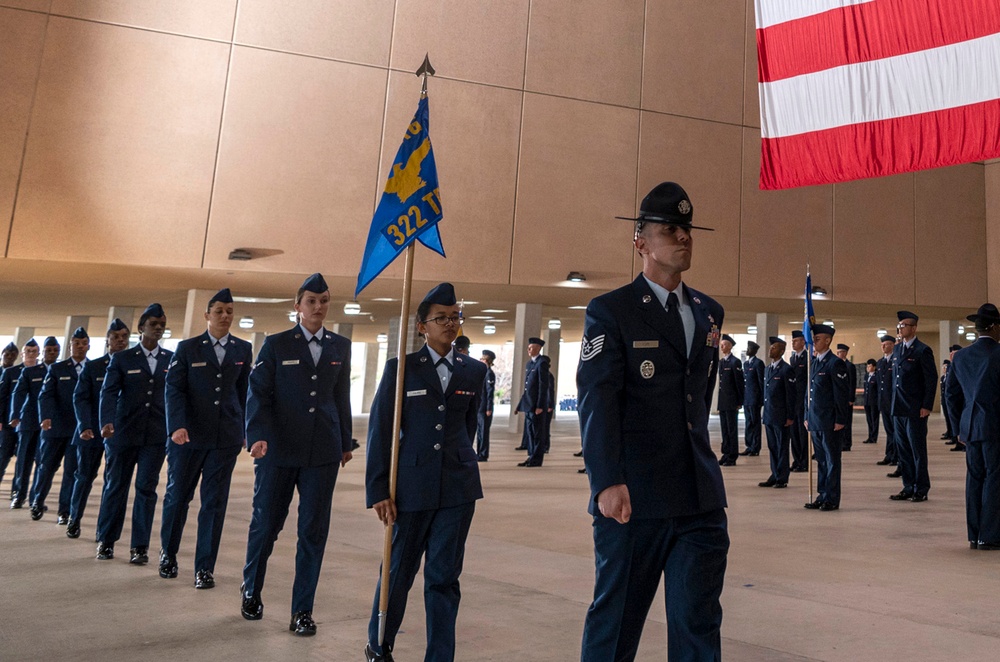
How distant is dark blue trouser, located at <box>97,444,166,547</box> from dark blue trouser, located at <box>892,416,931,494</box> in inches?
311

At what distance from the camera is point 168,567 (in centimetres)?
549

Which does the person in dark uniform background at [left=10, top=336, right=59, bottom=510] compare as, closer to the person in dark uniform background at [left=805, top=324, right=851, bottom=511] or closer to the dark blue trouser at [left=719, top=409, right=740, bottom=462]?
the person in dark uniform background at [left=805, top=324, right=851, bottom=511]

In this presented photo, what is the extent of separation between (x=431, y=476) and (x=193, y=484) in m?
2.80

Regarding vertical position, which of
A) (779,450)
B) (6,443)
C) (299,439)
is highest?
(779,450)

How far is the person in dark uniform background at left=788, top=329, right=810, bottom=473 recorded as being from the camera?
1270 centimetres

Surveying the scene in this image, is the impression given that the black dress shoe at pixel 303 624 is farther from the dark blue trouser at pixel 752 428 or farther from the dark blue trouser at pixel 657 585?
the dark blue trouser at pixel 752 428

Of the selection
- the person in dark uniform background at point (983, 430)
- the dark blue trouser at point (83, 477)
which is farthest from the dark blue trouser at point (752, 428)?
the dark blue trouser at point (83, 477)

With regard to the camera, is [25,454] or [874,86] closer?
[874,86]

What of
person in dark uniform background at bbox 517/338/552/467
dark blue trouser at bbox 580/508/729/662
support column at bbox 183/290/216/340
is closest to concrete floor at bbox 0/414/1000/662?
dark blue trouser at bbox 580/508/729/662

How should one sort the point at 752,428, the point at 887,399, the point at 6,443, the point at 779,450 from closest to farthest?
1. the point at 6,443
2. the point at 779,450
3. the point at 887,399
4. the point at 752,428

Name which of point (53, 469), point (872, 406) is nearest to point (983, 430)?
point (53, 469)

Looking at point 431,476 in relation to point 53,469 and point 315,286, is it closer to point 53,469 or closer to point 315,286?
point 315,286

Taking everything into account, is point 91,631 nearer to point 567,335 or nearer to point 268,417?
point 268,417

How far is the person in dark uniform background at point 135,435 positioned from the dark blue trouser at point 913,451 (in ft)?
25.9
